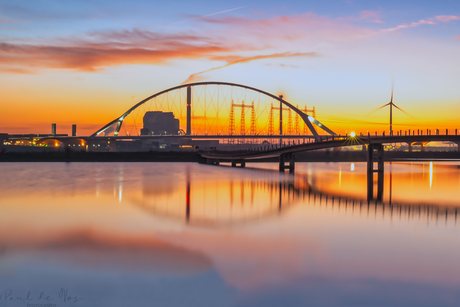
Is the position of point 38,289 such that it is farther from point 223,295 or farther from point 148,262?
point 223,295

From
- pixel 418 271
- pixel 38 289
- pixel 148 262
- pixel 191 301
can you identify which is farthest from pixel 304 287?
pixel 38 289

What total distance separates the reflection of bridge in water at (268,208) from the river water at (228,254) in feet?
0.38

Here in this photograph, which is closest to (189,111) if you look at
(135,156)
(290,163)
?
(135,156)

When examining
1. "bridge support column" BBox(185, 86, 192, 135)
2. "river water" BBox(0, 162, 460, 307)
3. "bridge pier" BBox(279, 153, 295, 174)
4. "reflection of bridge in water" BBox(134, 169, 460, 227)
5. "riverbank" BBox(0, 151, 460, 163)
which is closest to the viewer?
"river water" BBox(0, 162, 460, 307)

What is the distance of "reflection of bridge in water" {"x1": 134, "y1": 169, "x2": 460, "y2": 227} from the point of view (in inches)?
928

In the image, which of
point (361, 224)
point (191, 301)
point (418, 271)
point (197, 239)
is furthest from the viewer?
point (361, 224)

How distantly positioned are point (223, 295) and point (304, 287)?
2171mm

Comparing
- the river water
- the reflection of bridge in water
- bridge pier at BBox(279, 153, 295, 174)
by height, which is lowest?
the reflection of bridge in water

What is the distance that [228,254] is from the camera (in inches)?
588

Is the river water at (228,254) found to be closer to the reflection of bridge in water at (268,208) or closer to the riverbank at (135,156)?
the reflection of bridge in water at (268,208)

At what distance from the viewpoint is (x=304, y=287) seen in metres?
11.3

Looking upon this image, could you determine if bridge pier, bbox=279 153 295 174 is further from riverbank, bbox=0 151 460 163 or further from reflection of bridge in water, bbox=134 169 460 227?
riverbank, bbox=0 151 460 163

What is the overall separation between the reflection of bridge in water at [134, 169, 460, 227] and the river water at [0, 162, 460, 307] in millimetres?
116

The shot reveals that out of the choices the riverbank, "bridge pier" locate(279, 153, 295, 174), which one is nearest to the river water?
"bridge pier" locate(279, 153, 295, 174)
